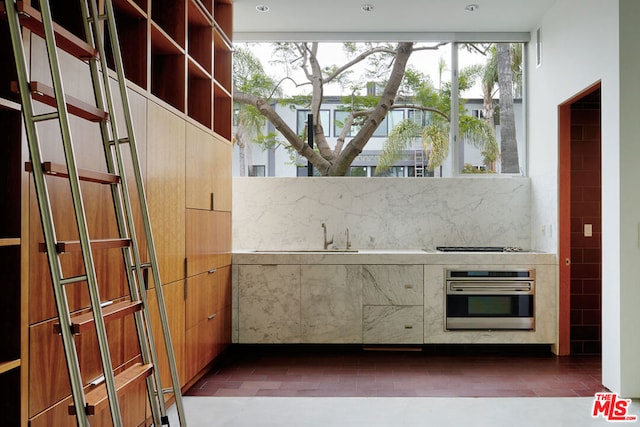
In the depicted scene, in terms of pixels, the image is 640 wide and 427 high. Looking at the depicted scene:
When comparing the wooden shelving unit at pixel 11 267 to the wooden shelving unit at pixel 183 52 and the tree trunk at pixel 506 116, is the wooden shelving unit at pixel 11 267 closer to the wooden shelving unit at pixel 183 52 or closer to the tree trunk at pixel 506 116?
the wooden shelving unit at pixel 183 52

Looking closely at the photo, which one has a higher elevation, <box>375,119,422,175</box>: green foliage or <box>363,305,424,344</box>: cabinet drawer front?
<box>375,119,422,175</box>: green foliage

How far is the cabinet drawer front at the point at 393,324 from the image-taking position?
4.83 m

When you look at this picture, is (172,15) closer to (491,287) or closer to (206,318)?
(206,318)

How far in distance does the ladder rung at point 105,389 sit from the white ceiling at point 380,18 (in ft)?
11.5

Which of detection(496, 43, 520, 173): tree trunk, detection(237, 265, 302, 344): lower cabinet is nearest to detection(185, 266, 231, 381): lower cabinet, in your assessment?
detection(237, 265, 302, 344): lower cabinet

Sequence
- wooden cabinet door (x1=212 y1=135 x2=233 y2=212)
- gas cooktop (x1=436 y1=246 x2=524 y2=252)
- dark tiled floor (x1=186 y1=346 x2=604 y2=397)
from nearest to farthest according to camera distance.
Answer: dark tiled floor (x1=186 y1=346 x2=604 y2=397)
wooden cabinet door (x1=212 y1=135 x2=233 y2=212)
gas cooktop (x1=436 y1=246 x2=524 y2=252)

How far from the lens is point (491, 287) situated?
4.84 meters

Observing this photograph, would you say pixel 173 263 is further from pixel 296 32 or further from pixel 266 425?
pixel 296 32

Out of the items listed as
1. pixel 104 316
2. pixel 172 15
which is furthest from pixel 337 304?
pixel 104 316

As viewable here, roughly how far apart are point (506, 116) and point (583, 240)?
143 cm

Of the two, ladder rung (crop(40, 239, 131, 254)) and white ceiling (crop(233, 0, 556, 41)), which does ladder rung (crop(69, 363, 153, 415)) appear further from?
white ceiling (crop(233, 0, 556, 41))

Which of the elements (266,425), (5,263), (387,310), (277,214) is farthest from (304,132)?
A: (5,263)

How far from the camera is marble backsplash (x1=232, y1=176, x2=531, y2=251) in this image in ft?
18.0

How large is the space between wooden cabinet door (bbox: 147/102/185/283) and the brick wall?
3.28 metres
